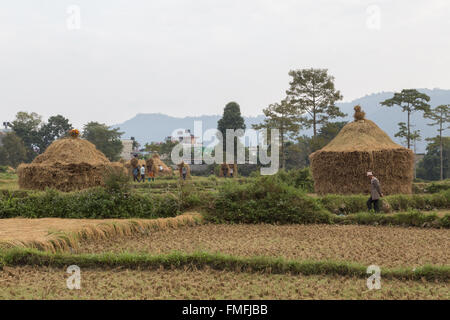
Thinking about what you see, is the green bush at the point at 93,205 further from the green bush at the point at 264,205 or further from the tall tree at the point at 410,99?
the tall tree at the point at 410,99

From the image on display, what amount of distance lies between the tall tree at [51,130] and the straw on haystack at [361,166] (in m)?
40.5

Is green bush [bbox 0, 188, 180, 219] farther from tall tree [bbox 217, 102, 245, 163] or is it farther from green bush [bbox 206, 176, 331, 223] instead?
tall tree [bbox 217, 102, 245, 163]

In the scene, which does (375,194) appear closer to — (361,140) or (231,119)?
(361,140)

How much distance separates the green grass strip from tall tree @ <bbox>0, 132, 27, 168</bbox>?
40.1 metres

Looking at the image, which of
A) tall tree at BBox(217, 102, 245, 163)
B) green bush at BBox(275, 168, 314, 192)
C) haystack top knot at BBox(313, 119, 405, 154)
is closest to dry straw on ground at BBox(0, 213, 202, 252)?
haystack top knot at BBox(313, 119, 405, 154)

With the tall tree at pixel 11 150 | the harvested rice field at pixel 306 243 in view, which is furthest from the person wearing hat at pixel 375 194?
→ the tall tree at pixel 11 150

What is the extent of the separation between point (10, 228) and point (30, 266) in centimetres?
257

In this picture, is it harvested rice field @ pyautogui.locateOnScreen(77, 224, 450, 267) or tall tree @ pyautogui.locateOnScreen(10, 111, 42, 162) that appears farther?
tall tree @ pyautogui.locateOnScreen(10, 111, 42, 162)

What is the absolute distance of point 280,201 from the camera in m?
9.02

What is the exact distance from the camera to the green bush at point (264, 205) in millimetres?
8961

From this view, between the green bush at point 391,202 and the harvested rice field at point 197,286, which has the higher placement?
the green bush at point 391,202

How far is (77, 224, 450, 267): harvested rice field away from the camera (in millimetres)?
5740

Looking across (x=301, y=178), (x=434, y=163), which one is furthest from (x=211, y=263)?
(x=434, y=163)

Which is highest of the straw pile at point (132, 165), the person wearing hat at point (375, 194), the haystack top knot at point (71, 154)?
the haystack top knot at point (71, 154)
